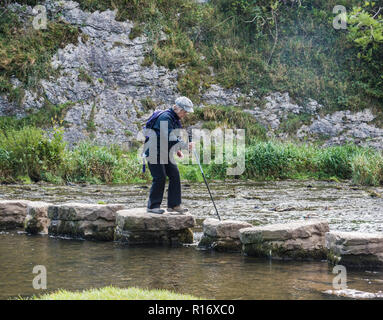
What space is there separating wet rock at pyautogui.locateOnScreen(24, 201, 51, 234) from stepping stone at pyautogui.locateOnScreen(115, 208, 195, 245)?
1.82m

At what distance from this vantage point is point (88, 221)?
8.31 meters

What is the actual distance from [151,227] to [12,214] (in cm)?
328

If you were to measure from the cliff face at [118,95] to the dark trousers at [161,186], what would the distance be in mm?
14698

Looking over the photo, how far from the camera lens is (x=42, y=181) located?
1619 cm

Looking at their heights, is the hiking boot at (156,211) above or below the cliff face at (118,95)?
below

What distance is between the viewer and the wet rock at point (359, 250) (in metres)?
6.04

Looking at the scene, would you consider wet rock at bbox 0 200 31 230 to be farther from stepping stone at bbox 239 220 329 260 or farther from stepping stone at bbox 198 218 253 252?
stepping stone at bbox 239 220 329 260

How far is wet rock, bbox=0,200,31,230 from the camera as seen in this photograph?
9.33 metres

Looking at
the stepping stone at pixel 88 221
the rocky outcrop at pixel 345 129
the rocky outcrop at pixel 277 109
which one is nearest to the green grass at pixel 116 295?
the stepping stone at pixel 88 221

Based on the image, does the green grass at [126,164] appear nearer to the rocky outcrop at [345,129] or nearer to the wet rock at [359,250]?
the rocky outcrop at [345,129]
